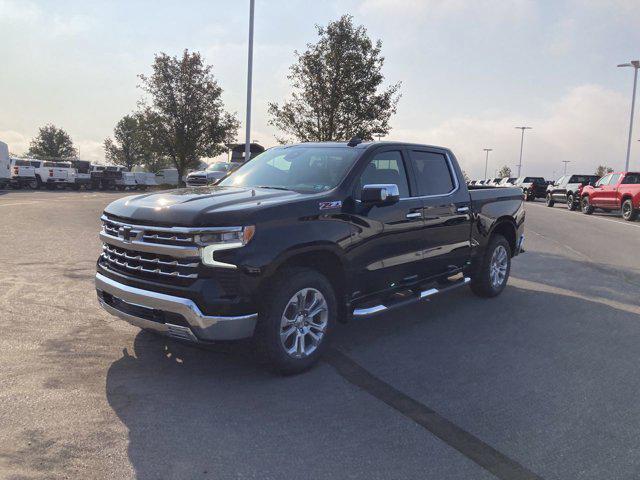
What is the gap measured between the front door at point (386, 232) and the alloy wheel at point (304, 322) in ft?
1.67

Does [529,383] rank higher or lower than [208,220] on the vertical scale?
lower

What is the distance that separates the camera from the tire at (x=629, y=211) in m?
20.5

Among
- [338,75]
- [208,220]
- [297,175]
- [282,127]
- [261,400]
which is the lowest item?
[261,400]

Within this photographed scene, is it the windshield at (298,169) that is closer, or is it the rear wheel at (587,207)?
the windshield at (298,169)

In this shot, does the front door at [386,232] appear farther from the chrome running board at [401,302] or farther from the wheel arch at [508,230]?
the wheel arch at [508,230]

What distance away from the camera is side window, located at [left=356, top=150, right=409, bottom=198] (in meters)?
4.91

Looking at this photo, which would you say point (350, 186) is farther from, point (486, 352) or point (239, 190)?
point (486, 352)

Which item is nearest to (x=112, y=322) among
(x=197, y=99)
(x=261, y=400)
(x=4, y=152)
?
(x=261, y=400)

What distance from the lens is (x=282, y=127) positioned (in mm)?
20609

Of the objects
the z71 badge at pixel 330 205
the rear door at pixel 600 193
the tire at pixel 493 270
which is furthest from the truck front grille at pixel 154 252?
the rear door at pixel 600 193

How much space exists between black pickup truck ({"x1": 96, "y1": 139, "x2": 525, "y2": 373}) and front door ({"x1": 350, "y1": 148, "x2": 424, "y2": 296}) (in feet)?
0.04

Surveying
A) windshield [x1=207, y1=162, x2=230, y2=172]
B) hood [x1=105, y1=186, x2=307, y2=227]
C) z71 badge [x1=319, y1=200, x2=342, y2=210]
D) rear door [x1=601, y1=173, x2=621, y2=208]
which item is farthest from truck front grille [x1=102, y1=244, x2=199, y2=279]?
windshield [x1=207, y1=162, x2=230, y2=172]

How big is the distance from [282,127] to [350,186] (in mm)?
16514

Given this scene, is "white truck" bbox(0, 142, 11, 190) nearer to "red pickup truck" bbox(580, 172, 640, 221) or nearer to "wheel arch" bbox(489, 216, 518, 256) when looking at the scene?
"red pickup truck" bbox(580, 172, 640, 221)
